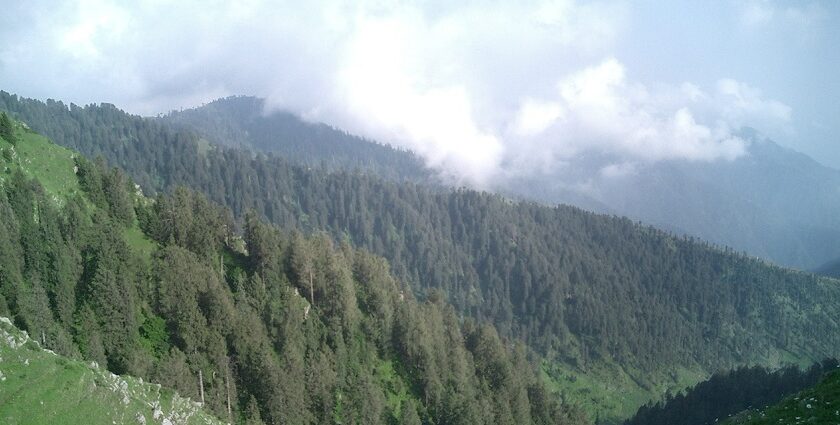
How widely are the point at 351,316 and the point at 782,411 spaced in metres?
70.5

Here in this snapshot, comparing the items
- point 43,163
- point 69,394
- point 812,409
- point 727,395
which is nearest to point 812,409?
point 812,409

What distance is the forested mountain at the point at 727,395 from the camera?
122 meters

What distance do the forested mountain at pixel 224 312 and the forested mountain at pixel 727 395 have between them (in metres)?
34.5

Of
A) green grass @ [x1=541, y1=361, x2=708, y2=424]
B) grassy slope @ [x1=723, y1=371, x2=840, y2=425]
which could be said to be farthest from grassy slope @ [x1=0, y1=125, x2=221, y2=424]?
green grass @ [x1=541, y1=361, x2=708, y2=424]

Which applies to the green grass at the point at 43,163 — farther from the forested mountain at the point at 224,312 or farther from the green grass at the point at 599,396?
the green grass at the point at 599,396

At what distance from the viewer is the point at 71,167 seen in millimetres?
84250

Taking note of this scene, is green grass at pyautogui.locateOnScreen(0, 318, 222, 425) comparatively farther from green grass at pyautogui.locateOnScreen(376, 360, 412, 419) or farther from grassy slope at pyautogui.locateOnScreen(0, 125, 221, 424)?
green grass at pyautogui.locateOnScreen(376, 360, 412, 419)

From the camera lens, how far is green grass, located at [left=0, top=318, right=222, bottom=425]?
38153 mm

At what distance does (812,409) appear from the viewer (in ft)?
116

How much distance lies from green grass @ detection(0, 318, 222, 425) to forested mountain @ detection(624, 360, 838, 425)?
125 meters

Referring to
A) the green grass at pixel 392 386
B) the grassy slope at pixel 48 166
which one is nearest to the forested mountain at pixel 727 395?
the green grass at pixel 392 386

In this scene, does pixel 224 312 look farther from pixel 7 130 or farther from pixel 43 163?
pixel 7 130

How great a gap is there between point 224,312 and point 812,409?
68.2 meters

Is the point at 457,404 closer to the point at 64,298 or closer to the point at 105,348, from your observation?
the point at 105,348
